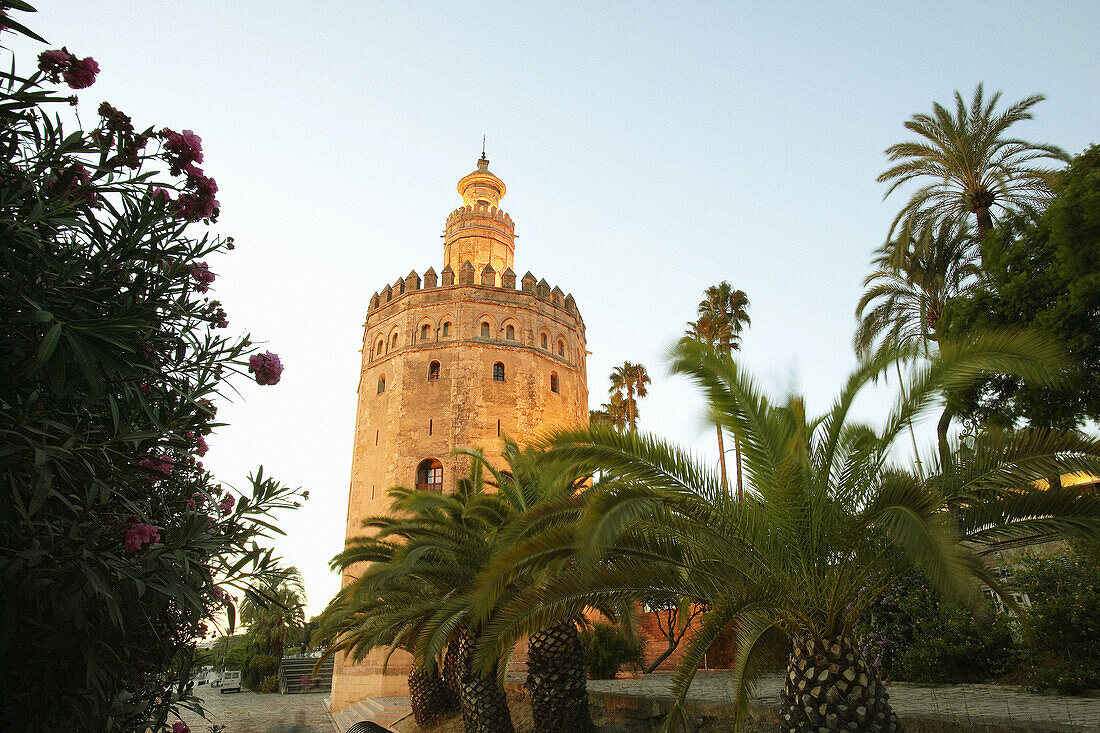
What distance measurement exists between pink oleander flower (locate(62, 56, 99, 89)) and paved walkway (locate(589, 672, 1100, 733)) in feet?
22.4

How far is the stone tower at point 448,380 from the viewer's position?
2370 cm

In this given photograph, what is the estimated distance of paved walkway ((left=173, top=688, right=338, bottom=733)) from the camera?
17027mm

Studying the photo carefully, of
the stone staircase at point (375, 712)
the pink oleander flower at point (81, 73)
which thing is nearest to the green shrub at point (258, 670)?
the stone staircase at point (375, 712)

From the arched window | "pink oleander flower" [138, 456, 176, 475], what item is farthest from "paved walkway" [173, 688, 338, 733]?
"pink oleander flower" [138, 456, 176, 475]

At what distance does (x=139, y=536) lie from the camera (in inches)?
126

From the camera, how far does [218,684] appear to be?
123ft

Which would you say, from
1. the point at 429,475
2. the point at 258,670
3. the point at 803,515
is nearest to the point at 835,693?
the point at 803,515

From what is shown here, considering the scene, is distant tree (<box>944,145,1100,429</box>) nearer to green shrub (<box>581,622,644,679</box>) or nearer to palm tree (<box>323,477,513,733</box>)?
palm tree (<box>323,477,513,733</box>)

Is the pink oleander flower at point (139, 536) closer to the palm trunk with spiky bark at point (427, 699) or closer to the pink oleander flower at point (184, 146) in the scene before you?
the pink oleander flower at point (184, 146)

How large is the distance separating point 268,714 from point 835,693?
21.1 meters

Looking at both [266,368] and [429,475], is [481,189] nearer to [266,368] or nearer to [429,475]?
[429,475]

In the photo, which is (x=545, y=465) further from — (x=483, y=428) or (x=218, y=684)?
(x=218, y=684)

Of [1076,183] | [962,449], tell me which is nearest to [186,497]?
[962,449]

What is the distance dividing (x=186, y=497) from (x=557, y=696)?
26.1ft
